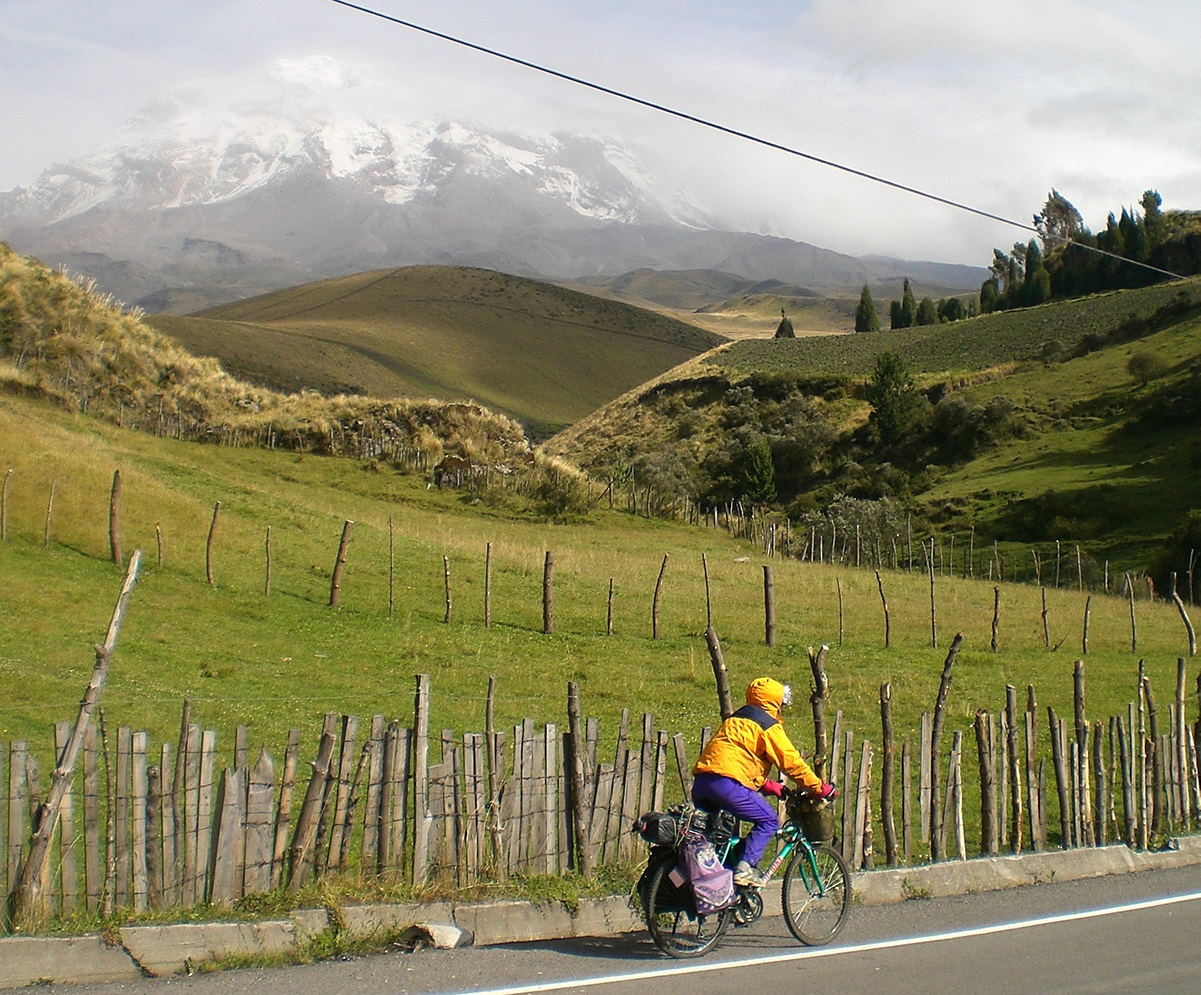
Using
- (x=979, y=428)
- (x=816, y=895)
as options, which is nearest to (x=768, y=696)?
(x=816, y=895)

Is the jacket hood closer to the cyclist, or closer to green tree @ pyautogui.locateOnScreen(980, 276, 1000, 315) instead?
the cyclist

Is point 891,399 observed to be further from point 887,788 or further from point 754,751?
point 754,751

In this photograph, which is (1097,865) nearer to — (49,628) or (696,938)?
(696,938)

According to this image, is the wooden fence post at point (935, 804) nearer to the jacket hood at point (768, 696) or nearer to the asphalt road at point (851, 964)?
the asphalt road at point (851, 964)

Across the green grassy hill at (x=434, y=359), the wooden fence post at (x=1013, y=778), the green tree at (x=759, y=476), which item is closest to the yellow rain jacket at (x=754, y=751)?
the wooden fence post at (x=1013, y=778)

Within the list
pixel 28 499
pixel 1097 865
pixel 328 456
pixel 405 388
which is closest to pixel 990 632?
pixel 1097 865

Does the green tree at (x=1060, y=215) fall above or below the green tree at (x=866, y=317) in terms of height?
above

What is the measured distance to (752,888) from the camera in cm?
834

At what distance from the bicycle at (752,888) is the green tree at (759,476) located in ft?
222

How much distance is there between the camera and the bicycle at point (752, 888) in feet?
26.1

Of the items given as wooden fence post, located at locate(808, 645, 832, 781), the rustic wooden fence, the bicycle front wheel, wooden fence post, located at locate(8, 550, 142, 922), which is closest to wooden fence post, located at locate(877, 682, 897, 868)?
the rustic wooden fence

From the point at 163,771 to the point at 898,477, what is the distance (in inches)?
2708

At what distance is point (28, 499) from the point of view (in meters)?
25.4

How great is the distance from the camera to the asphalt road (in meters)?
7.35
